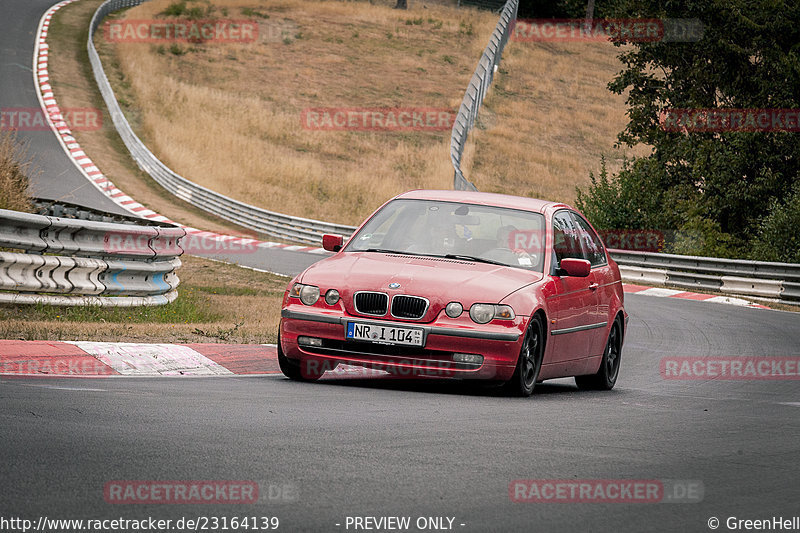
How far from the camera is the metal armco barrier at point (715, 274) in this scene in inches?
984

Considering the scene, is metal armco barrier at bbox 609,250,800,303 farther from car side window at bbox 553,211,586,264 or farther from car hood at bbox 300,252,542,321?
car hood at bbox 300,252,542,321

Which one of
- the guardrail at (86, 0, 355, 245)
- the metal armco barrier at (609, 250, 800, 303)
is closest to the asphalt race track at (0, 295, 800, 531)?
the metal armco barrier at (609, 250, 800, 303)

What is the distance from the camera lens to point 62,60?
5069cm

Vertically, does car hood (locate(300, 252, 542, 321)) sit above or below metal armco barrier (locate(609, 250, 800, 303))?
above

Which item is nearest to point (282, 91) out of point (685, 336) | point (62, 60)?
point (62, 60)

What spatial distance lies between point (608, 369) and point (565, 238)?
1381 millimetres

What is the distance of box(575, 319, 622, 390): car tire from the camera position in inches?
405

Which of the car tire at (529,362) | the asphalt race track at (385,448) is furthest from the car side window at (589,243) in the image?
the car tire at (529,362)

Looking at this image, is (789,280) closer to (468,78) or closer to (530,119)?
(530,119)

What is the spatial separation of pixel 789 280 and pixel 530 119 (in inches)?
1349

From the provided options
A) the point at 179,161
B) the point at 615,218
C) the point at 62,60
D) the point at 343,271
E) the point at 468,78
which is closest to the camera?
the point at 343,271

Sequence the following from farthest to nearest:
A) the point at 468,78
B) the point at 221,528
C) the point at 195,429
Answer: the point at 468,78 → the point at 195,429 → the point at 221,528

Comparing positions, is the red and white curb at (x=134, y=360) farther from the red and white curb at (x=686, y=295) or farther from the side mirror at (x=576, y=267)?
the red and white curb at (x=686, y=295)

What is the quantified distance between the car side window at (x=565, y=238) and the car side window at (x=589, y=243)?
0.12 meters
